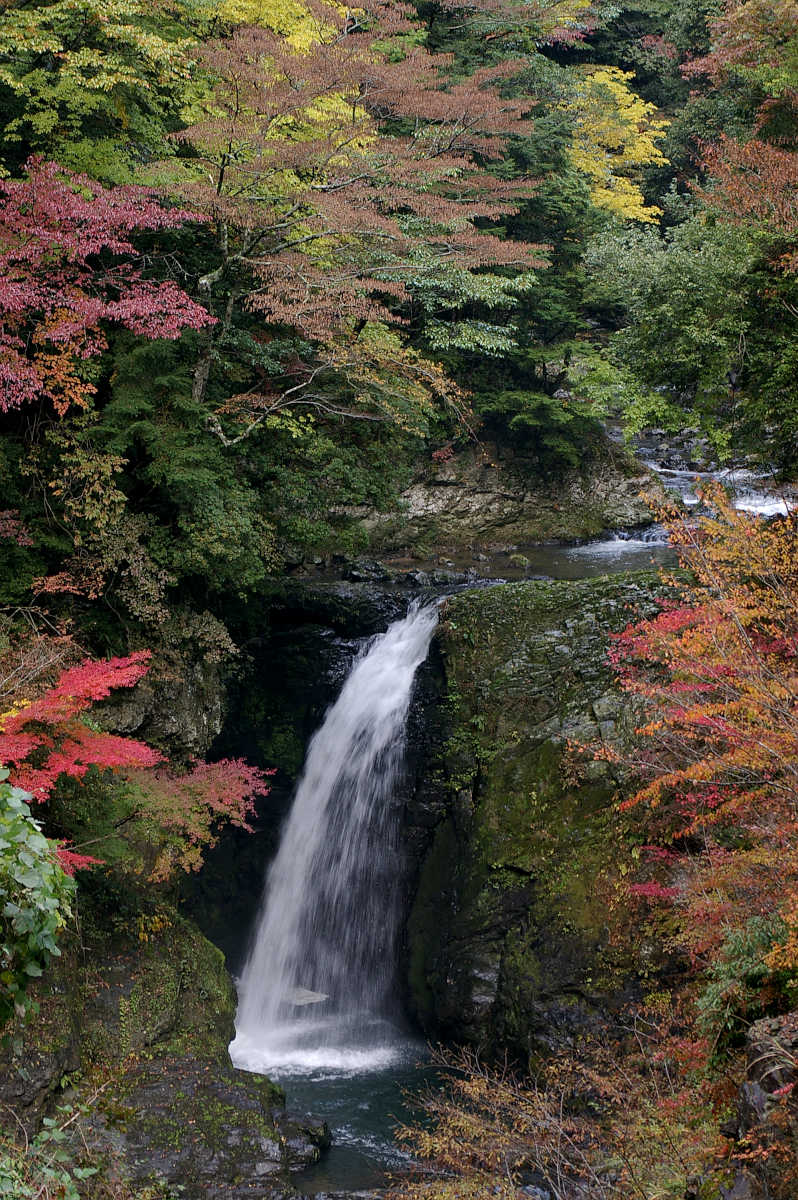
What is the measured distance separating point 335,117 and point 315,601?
25.0 feet

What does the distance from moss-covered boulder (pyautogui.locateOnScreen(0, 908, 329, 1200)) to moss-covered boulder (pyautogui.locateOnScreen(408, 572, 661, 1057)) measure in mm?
2678

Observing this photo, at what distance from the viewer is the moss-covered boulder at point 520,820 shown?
9.69m

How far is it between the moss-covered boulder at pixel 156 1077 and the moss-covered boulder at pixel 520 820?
2678mm

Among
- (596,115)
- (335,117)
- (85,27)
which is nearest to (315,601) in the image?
(335,117)

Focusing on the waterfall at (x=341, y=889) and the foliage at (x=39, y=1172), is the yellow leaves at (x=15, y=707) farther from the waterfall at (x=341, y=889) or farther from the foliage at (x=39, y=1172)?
the waterfall at (x=341, y=889)

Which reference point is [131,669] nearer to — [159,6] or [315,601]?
[315,601]

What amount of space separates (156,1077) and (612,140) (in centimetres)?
2677

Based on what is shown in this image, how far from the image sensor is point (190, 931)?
404 inches

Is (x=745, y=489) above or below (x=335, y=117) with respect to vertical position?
below

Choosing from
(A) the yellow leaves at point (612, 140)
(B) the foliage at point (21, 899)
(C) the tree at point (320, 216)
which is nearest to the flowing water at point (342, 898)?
(C) the tree at point (320, 216)

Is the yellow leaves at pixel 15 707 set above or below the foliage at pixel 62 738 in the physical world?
above

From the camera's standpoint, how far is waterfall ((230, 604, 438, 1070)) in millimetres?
11797

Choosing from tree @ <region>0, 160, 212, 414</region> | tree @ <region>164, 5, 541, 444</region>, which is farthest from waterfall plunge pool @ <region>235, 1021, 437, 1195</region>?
tree @ <region>0, 160, 212, 414</region>

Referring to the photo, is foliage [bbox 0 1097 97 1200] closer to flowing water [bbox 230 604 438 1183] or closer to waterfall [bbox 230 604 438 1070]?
flowing water [bbox 230 604 438 1183]
